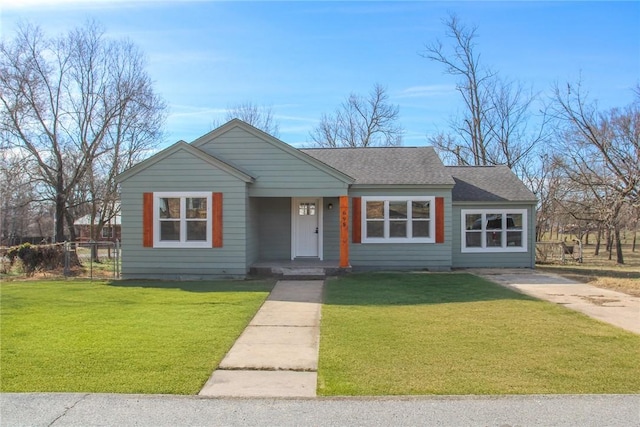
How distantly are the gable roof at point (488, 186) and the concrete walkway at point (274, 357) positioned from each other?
8.71m

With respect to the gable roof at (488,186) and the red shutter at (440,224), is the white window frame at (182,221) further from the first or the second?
the gable roof at (488,186)

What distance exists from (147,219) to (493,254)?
10925mm

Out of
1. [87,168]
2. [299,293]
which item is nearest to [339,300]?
[299,293]

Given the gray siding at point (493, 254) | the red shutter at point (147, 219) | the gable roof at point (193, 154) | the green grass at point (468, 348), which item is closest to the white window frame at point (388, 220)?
the gray siding at point (493, 254)

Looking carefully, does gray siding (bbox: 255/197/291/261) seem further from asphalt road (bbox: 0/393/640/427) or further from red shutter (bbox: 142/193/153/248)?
asphalt road (bbox: 0/393/640/427)

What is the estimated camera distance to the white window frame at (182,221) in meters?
12.8

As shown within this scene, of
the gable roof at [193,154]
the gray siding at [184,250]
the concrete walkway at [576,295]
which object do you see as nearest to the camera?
the concrete walkway at [576,295]

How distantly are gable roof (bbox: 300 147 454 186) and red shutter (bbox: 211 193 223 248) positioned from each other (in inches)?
173

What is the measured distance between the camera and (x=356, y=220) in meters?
14.8

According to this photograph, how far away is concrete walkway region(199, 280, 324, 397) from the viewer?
450cm

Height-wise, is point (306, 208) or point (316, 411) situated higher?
point (306, 208)

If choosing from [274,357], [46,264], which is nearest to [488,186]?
[274,357]

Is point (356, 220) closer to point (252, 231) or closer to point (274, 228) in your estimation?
point (274, 228)

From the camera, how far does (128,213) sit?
12906 mm
